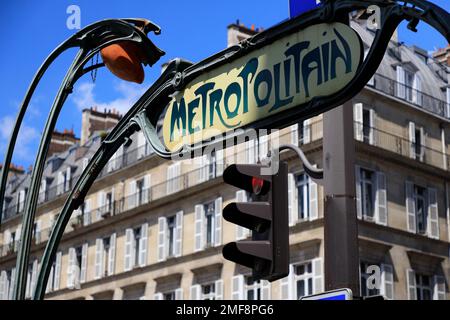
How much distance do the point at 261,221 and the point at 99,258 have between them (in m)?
34.5

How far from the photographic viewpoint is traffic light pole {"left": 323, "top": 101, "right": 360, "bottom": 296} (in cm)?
712

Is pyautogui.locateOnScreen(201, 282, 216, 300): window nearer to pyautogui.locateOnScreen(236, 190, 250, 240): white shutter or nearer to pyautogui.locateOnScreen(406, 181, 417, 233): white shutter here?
pyautogui.locateOnScreen(236, 190, 250, 240): white shutter

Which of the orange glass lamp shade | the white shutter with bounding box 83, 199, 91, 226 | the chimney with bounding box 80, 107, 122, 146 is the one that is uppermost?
the chimney with bounding box 80, 107, 122, 146

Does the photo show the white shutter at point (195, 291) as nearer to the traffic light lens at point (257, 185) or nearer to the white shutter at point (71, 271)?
the white shutter at point (71, 271)

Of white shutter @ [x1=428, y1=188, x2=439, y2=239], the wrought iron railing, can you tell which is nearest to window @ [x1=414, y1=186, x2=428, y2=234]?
white shutter @ [x1=428, y1=188, x2=439, y2=239]

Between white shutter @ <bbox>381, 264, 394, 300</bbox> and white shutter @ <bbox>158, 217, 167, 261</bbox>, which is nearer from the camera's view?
white shutter @ <bbox>381, 264, 394, 300</bbox>

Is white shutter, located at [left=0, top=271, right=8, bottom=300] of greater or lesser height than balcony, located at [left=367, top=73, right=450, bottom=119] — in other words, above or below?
Answer: below

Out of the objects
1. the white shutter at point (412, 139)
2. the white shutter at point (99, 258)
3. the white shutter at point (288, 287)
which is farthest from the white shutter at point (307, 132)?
the white shutter at point (99, 258)

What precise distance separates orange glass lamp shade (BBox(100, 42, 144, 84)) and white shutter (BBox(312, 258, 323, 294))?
878 inches

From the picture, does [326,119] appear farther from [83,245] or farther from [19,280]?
[83,245]

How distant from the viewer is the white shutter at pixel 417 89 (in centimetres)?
3466

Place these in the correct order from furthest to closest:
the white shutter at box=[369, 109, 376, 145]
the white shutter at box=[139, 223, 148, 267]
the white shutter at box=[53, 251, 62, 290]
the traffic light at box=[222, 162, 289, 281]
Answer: the white shutter at box=[53, 251, 62, 290], the white shutter at box=[139, 223, 148, 267], the white shutter at box=[369, 109, 376, 145], the traffic light at box=[222, 162, 289, 281]

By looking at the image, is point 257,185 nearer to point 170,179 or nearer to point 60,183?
point 170,179
